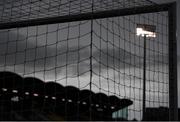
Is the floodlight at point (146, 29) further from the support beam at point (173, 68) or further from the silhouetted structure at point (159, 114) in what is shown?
the silhouetted structure at point (159, 114)

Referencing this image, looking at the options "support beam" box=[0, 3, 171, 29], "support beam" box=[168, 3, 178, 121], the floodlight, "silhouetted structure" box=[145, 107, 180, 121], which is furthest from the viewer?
the floodlight

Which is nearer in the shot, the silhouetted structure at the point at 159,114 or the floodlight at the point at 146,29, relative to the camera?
the silhouetted structure at the point at 159,114

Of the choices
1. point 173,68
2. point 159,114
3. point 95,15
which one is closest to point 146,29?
point 95,15

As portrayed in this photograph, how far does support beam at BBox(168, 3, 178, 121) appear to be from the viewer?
5695 mm

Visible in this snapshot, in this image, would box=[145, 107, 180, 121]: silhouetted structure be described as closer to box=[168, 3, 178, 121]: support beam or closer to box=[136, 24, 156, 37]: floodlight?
box=[168, 3, 178, 121]: support beam

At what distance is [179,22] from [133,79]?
146 cm

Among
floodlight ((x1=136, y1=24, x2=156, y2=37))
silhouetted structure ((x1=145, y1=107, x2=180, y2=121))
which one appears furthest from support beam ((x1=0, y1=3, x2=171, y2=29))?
silhouetted structure ((x1=145, y1=107, x2=180, y2=121))

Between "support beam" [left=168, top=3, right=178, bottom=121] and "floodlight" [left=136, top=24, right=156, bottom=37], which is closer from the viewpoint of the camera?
"support beam" [left=168, top=3, right=178, bottom=121]

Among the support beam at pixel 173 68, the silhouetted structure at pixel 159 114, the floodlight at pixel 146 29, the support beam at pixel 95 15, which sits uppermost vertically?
the floodlight at pixel 146 29

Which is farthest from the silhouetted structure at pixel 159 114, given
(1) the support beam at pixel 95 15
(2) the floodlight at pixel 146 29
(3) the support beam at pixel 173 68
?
(1) the support beam at pixel 95 15

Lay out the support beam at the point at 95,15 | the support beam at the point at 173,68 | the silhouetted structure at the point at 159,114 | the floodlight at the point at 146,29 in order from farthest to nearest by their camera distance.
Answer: the floodlight at the point at 146,29, the silhouetted structure at the point at 159,114, the support beam at the point at 95,15, the support beam at the point at 173,68

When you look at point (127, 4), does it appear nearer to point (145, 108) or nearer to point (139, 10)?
point (139, 10)

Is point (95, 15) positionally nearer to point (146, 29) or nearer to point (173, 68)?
point (173, 68)

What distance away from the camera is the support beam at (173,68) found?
5695mm
